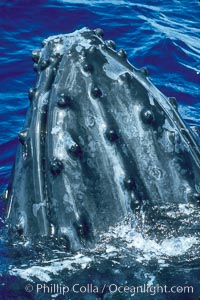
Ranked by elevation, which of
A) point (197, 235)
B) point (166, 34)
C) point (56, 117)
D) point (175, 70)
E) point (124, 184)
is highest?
point (166, 34)

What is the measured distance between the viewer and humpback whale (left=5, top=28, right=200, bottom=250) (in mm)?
4832

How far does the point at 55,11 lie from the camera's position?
16.8 meters

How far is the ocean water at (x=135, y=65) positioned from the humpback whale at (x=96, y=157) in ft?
0.54

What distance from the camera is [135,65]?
46.9 feet

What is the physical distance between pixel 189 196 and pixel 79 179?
82cm

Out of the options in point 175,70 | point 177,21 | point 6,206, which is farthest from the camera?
point 177,21

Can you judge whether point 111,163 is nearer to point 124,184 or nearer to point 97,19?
point 124,184

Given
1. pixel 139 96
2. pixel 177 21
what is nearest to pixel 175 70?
pixel 177 21

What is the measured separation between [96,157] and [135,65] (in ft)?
31.5

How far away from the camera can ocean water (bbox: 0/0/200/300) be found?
187 inches

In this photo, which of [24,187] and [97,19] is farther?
[97,19]

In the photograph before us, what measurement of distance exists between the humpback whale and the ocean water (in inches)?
6.5

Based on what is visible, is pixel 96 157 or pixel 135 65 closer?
pixel 96 157

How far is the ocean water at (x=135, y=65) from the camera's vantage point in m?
4.75
